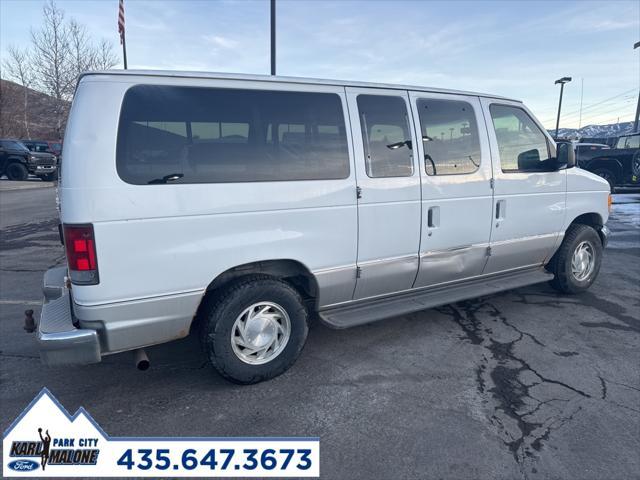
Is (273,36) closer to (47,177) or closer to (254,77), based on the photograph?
(254,77)

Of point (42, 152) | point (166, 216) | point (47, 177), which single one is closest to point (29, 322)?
point (166, 216)

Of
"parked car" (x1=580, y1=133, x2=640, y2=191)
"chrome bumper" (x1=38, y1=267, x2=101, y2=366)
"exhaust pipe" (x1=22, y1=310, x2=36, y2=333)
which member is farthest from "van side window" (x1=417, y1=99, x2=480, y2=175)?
"parked car" (x1=580, y1=133, x2=640, y2=191)

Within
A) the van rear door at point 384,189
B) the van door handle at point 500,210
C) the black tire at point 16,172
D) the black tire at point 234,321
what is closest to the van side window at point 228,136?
the van rear door at point 384,189

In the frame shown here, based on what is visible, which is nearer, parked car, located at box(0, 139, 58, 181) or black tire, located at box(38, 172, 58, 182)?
parked car, located at box(0, 139, 58, 181)

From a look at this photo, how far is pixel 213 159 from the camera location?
9.70ft

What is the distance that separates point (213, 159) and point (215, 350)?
1.32 metres

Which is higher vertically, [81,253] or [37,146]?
[37,146]

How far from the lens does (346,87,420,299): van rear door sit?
3529 mm

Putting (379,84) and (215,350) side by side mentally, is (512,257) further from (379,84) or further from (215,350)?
(215,350)

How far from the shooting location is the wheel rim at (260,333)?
3.17m

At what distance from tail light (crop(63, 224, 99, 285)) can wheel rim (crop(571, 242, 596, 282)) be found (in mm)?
5033

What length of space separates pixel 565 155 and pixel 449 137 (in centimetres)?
141

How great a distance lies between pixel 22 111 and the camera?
3612 centimetres

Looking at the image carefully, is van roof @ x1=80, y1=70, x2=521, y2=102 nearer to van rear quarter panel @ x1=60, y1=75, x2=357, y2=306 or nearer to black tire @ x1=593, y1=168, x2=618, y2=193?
van rear quarter panel @ x1=60, y1=75, x2=357, y2=306
